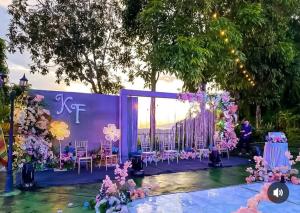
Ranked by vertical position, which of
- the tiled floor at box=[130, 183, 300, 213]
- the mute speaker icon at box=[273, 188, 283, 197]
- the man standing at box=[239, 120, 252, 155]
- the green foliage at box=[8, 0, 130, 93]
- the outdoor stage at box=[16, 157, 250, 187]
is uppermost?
the green foliage at box=[8, 0, 130, 93]

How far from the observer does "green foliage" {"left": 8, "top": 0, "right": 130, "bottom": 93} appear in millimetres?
14406

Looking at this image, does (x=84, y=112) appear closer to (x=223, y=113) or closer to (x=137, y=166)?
(x=137, y=166)

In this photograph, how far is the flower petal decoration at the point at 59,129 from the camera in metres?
9.33

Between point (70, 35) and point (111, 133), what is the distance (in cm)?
603

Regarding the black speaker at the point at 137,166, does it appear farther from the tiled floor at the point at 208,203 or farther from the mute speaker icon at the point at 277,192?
the mute speaker icon at the point at 277,192

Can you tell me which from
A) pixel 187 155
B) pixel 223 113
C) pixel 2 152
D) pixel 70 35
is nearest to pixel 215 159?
pixel 187 155

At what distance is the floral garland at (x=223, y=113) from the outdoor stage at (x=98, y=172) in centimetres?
71

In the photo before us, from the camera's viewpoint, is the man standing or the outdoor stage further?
the man standing

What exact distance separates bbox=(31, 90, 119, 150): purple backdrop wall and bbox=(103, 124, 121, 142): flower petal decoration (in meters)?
0.21

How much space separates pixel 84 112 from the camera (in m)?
10.1

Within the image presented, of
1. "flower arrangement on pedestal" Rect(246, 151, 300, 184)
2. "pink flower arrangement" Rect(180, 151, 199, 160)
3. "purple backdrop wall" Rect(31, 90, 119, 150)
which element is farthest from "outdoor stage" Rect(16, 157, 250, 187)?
"flower arrangement on pedestal" Rect(246, 151, 300, 184)

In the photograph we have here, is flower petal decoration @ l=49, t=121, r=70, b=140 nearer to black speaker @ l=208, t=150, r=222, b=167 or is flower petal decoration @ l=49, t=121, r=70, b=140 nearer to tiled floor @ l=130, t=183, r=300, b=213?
tiled floor @ l=130, t=183, r=300, b=213

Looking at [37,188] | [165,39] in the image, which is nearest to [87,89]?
[165,39]

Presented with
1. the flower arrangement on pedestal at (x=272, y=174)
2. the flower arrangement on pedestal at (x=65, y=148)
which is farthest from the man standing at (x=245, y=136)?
the flower arrangement on pedestal at (x=65, y=148)
